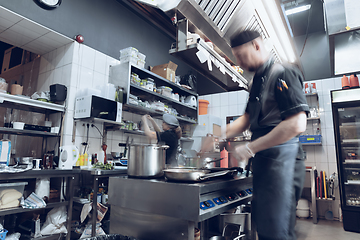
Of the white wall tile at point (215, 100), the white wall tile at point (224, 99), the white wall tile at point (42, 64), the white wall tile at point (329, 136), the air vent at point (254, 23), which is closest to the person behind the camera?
the air vent at point (254, 23)

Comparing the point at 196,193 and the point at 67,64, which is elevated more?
the point at 67,64

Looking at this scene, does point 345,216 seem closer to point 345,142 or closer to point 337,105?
point 345,142

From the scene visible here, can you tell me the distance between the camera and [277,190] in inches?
42.3

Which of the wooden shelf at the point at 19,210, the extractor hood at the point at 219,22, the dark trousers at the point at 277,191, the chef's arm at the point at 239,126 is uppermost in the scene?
the extractor hood at the point at 219,22

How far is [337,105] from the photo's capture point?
4.16m

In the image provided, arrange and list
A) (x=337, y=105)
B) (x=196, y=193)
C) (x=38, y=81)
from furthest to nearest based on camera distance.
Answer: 1. (x=337, y=105)
2. (x=38, y=81)
3. (x=196, y=193)

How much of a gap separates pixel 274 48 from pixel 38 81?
3.65 meters

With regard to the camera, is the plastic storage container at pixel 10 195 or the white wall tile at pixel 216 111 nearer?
the plastic storage container at pixel 10 195

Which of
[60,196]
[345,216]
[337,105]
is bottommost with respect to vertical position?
[345,216]

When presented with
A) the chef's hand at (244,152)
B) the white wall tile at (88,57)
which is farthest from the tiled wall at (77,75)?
the chef's hand at (244,152)

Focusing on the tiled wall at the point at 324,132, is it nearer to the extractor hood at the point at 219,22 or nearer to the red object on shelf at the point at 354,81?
the red object on shelf at the point at 354,81

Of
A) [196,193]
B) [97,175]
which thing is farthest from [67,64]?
[196,193]

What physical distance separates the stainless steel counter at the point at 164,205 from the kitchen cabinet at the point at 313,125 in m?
3.99

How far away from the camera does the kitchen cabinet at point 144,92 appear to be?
3.65 metres
